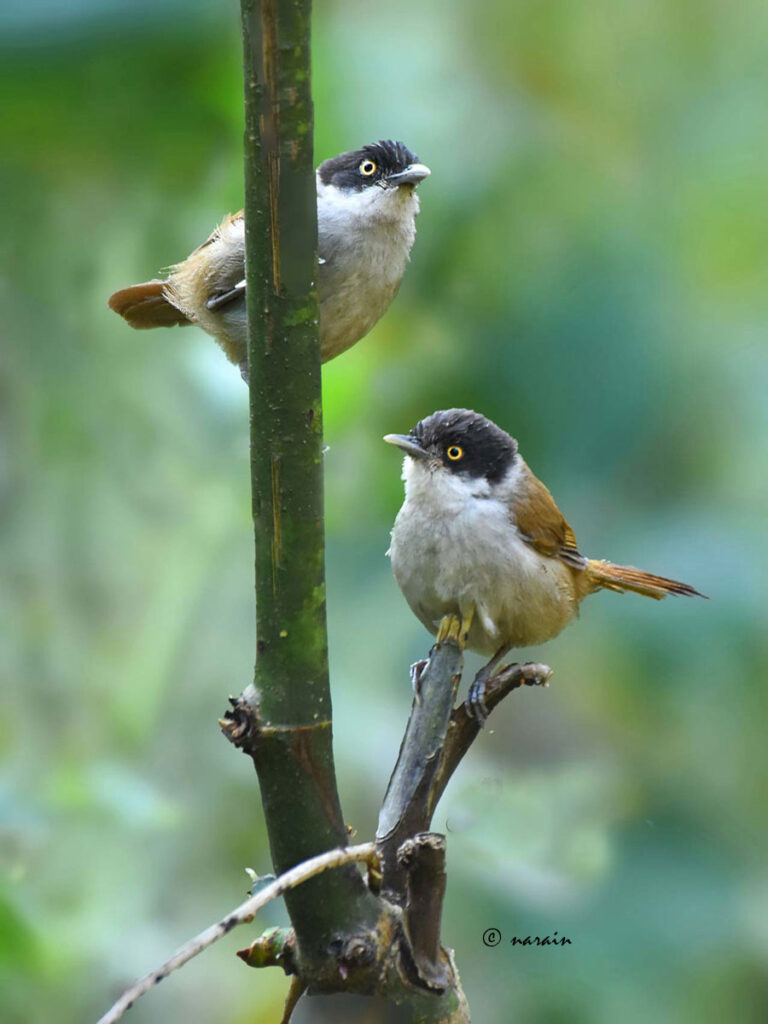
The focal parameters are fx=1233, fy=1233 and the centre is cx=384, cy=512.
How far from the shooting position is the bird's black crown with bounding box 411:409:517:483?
3033mm

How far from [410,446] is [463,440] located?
141 mm

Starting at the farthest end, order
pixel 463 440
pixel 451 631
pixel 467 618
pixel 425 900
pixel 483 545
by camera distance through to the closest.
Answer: pixel 463 440
pixel 483 545
pixel 467 618
pixel 451 631
pixel 425 900

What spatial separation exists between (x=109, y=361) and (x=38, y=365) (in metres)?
0.20

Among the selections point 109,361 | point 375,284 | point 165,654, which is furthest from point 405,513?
point 109,361

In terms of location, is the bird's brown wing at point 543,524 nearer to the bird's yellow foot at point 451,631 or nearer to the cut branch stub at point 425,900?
the bird's yellow foot at point 451,631

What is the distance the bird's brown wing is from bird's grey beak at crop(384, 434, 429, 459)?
0.93 feet

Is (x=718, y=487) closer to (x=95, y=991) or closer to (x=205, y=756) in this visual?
(x=205, y=756)

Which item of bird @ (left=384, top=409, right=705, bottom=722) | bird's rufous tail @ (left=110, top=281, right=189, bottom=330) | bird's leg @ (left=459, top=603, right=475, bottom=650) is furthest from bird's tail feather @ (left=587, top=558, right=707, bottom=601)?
bird's rufous tail @ (left=110, top=281, right=189, bottom=330)

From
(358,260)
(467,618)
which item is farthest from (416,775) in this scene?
(358,260)

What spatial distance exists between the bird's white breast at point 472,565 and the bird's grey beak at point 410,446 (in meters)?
0.03

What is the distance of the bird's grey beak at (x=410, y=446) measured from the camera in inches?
117

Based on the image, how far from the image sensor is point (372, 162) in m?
3.12

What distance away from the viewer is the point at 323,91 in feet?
11.2

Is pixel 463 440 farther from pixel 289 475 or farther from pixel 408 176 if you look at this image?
pixel 289 475
